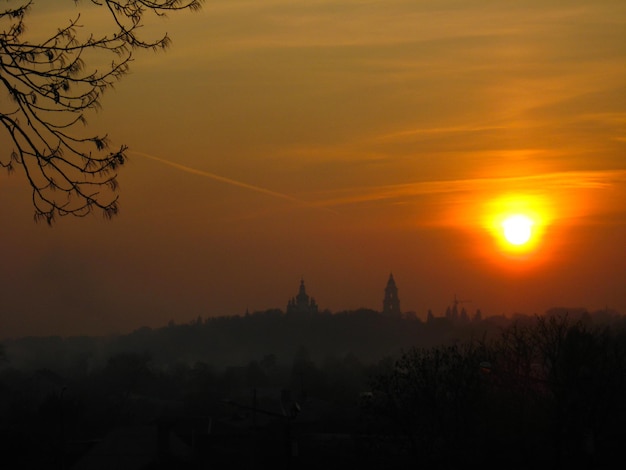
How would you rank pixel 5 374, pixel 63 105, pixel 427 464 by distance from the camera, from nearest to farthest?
pixel 63 105 < pixel 427 464 < pixel 5 374

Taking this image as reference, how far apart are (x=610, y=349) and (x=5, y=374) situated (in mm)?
136758

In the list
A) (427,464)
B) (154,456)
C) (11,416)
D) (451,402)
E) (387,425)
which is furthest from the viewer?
(11,416)

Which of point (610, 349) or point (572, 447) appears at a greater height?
point (610, 349)

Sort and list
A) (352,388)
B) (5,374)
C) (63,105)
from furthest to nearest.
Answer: (5,374) → (352,388) → (63,105)

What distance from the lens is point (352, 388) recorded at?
151000 millimetres

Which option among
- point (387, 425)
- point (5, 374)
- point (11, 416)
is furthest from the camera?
point (5, 374)

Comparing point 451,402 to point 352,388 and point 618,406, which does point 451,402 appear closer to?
point 618,406

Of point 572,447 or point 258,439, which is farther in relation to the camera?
point 258,439

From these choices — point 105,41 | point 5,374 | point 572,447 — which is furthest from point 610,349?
point 5,374

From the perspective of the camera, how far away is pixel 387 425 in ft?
162

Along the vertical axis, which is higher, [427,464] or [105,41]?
[105,41]

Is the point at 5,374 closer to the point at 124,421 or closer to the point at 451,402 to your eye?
the point at 124,421

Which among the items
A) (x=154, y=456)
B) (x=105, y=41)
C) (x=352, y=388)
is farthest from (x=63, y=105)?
(x=352, y=388)

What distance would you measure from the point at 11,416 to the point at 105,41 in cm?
9752
